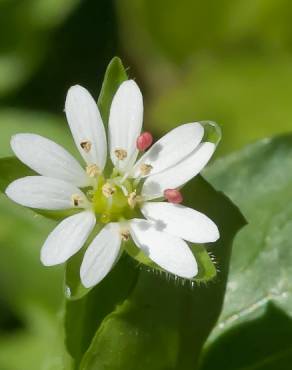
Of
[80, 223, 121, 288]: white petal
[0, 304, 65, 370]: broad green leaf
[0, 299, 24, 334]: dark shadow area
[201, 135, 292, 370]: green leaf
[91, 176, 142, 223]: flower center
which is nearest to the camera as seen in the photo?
[80, 223, 121, 288]: white petal

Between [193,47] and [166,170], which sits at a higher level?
[166,170]

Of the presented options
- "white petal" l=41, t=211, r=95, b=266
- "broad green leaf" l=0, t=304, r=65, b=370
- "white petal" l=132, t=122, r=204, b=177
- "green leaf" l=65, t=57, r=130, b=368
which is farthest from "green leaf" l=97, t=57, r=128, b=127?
"broad green leaf" l=0, t=304, r=65, b=370

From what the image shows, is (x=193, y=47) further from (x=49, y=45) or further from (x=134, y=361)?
(x=134, y=361)

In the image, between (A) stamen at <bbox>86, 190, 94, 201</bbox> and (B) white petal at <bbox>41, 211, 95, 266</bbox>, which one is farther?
(A) stamen at <bbox>86, 190, 94, 201</bbox>

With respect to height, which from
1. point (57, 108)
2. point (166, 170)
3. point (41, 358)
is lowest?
point (41, 358)

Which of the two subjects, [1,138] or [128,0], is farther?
[128,0]

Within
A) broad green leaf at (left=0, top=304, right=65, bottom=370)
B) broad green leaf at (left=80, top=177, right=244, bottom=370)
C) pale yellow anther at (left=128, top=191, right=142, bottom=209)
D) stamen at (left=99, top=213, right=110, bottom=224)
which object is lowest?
broad green leaf at (left=0, top=304, right=65, bottom=370)

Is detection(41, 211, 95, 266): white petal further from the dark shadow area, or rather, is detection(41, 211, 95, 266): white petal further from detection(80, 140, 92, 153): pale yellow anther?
the dark shadow area

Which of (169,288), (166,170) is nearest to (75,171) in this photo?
(166,170)
